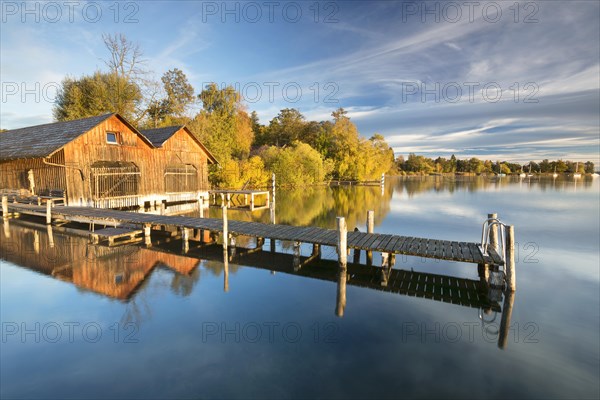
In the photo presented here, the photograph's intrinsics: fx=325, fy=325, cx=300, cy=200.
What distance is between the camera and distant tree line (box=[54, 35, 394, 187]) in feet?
123

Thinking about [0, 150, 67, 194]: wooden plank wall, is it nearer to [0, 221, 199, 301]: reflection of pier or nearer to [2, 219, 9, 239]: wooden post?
[2, 219, 9, 239]: wooden post

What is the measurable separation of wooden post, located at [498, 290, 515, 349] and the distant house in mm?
21919

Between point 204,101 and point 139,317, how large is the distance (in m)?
47.3

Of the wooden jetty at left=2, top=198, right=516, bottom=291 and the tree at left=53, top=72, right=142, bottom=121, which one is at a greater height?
the tree at left=53, top=72, right=142, bottom=121

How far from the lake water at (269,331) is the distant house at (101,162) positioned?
8179 mm

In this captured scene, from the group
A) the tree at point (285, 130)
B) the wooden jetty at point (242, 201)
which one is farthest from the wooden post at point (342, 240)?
the tree at point (285, 130)

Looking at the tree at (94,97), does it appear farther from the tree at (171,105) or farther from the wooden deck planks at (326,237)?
the wooden deck planks at (326,237)

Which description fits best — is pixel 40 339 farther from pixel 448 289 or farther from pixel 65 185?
pixel 65 185

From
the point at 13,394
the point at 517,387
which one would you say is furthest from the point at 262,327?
the point at 517,387

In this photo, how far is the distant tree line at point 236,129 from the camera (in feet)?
123

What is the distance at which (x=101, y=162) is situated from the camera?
75.0 ft

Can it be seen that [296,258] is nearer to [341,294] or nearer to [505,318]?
[341,294]

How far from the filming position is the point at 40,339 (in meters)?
6.78

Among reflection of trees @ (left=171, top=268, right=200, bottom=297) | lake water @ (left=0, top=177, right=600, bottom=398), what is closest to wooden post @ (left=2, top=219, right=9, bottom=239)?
lake water @ (left=0, top=177, right=600, bottom=398)
